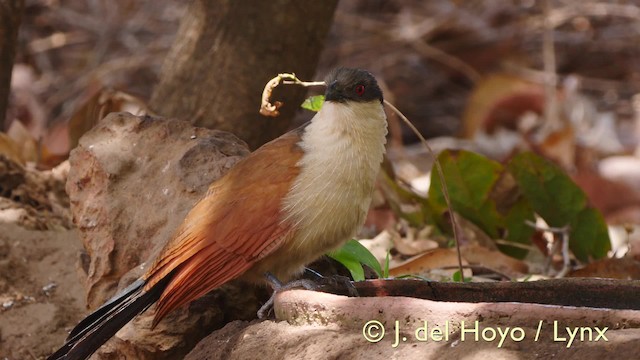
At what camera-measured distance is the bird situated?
10.1 ft

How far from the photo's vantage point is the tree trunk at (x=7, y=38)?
4875 mm

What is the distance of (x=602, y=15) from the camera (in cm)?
950

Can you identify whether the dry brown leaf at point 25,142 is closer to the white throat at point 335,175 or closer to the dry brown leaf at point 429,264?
the dry brown leaf at point 429,264

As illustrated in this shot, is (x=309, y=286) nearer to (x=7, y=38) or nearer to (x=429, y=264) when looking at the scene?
(x=429, y=264)

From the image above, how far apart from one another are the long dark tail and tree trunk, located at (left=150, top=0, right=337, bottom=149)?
172 centimetres

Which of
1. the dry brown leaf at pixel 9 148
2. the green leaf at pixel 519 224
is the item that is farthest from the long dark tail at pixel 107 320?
the green leaf at pixel 519 224

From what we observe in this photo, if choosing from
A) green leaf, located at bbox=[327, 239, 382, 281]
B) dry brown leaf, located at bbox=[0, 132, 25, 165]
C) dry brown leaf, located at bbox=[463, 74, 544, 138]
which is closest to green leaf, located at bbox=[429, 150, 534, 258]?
green leaf, located at bbox=[327, 239, 382, 281]

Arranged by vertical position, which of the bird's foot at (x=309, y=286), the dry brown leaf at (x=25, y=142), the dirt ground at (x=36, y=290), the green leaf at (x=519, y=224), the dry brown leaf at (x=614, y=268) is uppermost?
the dry brown leaf at (x=25, y=142)

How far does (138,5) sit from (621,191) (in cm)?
513

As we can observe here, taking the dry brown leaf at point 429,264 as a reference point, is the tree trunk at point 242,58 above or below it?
above

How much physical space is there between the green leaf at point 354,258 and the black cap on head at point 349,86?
54 cm

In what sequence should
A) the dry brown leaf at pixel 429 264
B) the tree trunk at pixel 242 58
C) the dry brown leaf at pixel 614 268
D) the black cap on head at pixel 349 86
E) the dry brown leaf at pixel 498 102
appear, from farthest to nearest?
the dry brown leaf at pixel 498 102
the tree trunk at pixel 242 58
the dry brown leaf at pixel 614 268
the dry brown leaf at pixel 429 264
the black cap on head at pixel 349 86

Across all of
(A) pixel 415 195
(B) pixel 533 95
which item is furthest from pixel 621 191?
(B) pixel 533 95

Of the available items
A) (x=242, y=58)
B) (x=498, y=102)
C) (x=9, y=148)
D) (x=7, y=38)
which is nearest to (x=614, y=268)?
(x=242, y=58)
